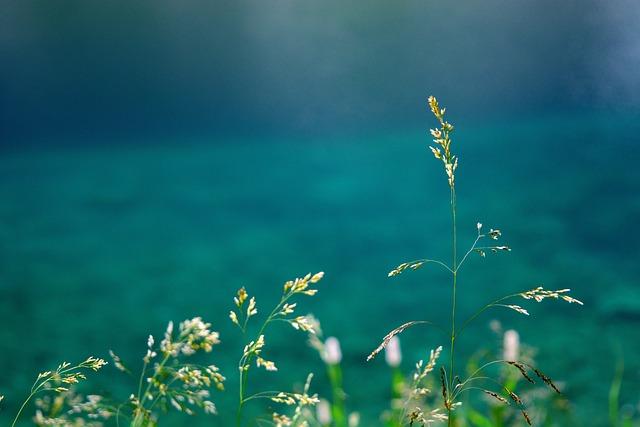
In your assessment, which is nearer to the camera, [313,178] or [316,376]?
[316,376]

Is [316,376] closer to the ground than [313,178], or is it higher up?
closer to the ground

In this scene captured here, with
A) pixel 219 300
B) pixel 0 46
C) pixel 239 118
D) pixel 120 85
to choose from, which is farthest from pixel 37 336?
pixel 0 46

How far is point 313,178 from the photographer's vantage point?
5098mm

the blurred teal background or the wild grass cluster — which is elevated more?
the blurred teal background

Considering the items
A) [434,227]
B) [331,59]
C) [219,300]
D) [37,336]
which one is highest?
[331,59]

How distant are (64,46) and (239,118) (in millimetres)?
1942

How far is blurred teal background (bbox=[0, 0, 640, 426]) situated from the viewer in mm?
3084

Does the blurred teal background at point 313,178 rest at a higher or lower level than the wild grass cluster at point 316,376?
higher

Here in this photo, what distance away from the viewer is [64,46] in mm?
6762

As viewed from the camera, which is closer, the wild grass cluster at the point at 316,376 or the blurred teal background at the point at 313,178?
the wild grass cluster at the point at 316,376

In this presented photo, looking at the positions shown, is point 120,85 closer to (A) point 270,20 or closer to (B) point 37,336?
(A) point 270,20

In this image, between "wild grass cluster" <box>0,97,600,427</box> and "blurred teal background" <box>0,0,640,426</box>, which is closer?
"wild grass cluster" <box>0,97,600,427</box>

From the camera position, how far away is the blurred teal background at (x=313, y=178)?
308 centimetres

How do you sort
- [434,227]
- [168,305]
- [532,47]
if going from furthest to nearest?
[532,47] → [434,227] → [168,305]
